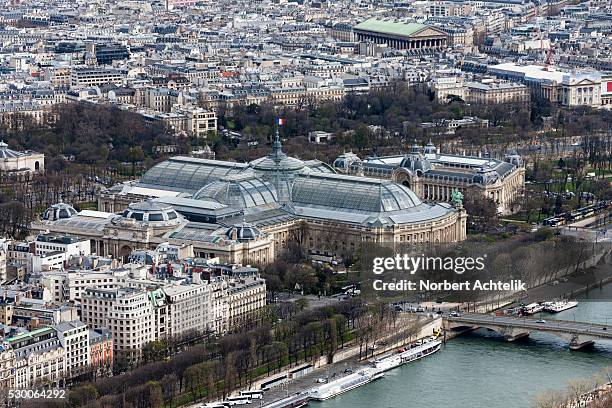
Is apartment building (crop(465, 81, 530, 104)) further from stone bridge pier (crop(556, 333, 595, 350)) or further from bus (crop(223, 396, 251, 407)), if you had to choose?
bus (crop(223, 396, 251, 407))

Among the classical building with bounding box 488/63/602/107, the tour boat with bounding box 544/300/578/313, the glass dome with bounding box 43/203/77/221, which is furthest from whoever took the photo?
the classical building with bounding box 488/63/602/107

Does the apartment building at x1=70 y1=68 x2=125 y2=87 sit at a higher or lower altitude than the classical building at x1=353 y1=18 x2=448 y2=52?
higher

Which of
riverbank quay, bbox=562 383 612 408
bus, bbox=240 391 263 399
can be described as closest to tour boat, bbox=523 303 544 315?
riverbank quay, bbox=562 383 612 408

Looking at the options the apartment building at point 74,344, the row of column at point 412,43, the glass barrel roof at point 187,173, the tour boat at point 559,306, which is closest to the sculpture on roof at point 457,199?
the glass barrel roof at point 187,173

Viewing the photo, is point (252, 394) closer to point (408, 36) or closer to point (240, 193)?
point (240, 193)

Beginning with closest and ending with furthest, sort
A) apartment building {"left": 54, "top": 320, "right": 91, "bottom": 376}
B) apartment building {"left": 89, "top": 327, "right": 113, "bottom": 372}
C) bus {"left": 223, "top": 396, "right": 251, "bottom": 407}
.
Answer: bus {"left": 223, "top": 396, "right": 251, "bottom": 407} < apartment building {"left": 54, "top": 320, "right": 91, "bottom": 376} < apartment building {"left": 89, "top": 327, "right": 113, "bottom": 372}

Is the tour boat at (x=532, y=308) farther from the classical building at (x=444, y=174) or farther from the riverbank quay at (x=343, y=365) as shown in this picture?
the classical building at (x=444, y=174)

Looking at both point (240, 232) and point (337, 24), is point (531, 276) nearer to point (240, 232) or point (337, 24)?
point (240, 232)

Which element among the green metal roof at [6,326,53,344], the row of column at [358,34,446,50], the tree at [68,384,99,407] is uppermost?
the green metal roof at [6,326,53,344]

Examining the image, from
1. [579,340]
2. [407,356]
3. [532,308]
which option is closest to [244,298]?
[407,356]

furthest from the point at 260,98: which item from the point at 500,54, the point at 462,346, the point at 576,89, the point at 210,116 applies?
the point at 462,346
